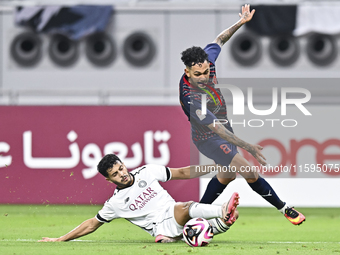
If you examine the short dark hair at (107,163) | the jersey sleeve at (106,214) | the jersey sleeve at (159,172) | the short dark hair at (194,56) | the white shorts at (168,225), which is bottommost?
the white shorts at (168,225)

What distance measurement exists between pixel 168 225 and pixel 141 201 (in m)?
0.36

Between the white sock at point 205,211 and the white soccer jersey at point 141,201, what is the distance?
0.37 meters

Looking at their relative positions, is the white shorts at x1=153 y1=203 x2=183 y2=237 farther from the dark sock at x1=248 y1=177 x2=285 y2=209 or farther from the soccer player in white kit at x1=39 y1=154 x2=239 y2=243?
the dark sock at x1=248 y1=177 x2=285 y2=209

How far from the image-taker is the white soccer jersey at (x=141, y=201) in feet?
20.4

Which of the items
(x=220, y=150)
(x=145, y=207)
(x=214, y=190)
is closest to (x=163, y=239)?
(x=145, y=207)

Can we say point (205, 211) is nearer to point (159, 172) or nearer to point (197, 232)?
point (197, 232)

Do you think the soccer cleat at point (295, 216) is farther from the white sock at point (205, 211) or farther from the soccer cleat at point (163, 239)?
the soccer cleat at point (163, 239)

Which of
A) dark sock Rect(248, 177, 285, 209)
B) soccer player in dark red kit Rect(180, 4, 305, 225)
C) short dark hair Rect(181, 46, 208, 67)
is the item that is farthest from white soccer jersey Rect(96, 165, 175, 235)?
short dark hair Rect(181, 46, 208, 67)

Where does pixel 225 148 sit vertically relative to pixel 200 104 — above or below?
below

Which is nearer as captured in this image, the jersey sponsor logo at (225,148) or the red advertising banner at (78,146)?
the jersey sponsor logo at (225,148)

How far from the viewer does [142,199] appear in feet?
20.6

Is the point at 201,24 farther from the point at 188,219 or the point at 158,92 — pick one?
the point at 188,219

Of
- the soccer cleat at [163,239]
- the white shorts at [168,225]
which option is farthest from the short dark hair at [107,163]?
the soccer cleat at [163,239]

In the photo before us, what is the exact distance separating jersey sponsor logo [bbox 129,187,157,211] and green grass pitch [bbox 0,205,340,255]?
0.37 meters
